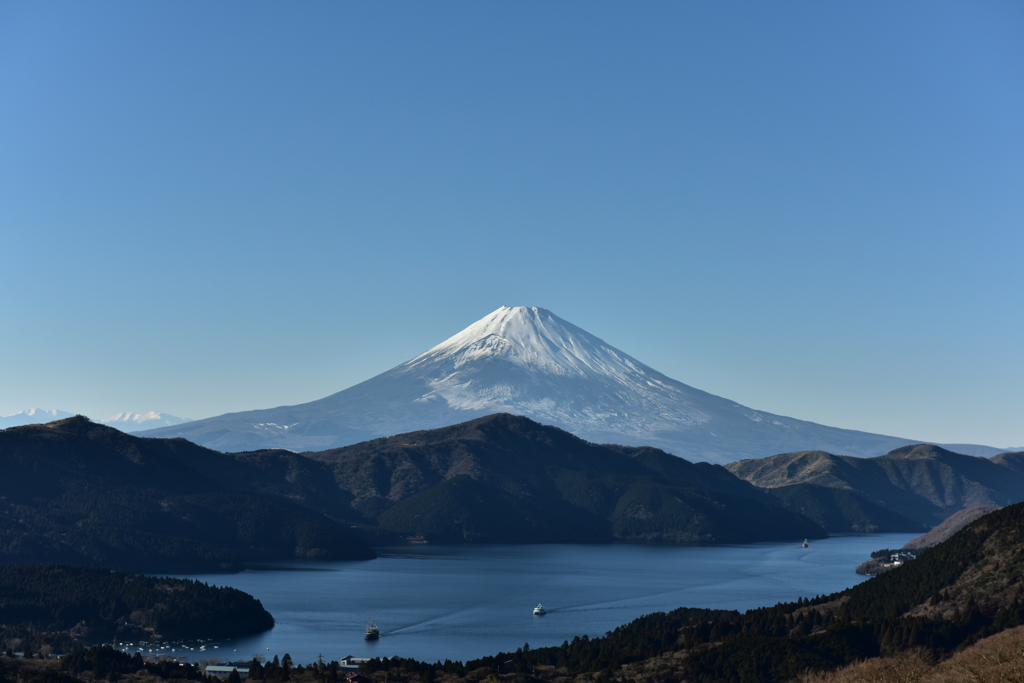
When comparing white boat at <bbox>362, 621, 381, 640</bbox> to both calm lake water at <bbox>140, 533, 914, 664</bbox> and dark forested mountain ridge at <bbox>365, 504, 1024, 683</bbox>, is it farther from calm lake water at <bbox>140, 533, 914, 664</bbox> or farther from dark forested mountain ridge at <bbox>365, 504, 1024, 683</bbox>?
dark forested mountain ridge at <bbox>365, 504, 1024, 683</bbox>

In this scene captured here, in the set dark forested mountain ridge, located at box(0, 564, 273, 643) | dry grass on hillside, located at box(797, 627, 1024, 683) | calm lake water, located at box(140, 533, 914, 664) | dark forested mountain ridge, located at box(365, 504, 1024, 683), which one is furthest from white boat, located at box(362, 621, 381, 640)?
dry grass on hillside, located at box(797, 627, 1024, 683)

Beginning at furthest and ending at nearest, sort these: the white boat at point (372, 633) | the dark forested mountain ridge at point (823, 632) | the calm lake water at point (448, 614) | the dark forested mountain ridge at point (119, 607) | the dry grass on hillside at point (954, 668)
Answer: the dark forested mountain ridge at point (119, 607)
the white boat at point (372, 633)
the calm lake water at point (448, 614)
the dark forested mountain ridge at point (823, 632)
the dry grass on hillside at point (954, 668)

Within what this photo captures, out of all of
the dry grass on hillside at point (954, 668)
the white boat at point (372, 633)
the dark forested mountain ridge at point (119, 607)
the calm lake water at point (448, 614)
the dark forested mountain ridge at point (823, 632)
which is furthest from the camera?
the dark forested mountain ridge at point (119, 607)

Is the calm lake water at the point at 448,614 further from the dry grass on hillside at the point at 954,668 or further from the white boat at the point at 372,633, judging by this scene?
the dry grass on hillside at the point at 954,668

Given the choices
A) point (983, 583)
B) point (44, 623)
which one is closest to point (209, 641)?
point (44, 623)

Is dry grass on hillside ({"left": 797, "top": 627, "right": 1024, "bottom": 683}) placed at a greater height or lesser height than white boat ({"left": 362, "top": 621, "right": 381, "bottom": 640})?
greater

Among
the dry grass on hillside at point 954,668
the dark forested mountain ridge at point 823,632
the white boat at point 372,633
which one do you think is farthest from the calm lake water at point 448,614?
the dry grass on hillside at point 954,668

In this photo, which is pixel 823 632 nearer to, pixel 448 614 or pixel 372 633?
pixel 372 633

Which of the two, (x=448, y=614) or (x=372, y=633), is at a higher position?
(x=448, y=614)

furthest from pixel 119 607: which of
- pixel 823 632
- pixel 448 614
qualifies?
pixel 823 632

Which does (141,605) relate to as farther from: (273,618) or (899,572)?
(899,572)

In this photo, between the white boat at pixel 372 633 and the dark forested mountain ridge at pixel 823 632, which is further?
the white boat at pixel 372 633
